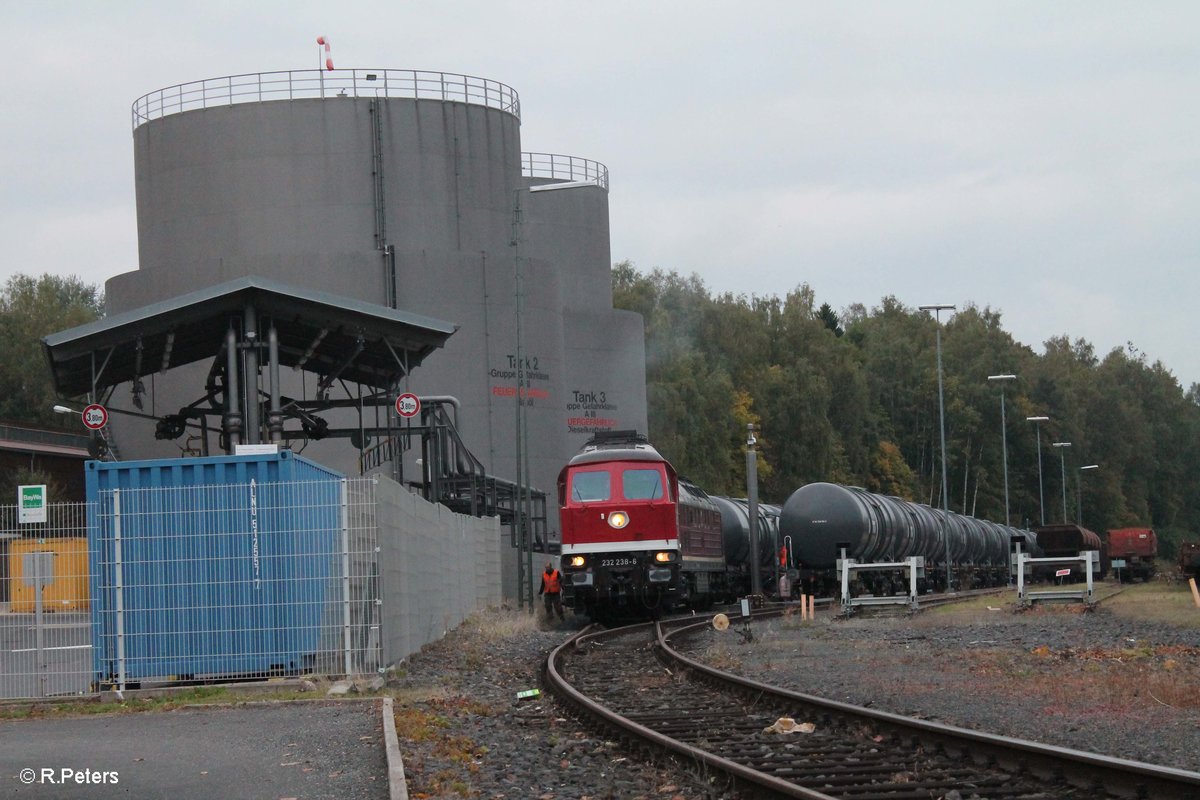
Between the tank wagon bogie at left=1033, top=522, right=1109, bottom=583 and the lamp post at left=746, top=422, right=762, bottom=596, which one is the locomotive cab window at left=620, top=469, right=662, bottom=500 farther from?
the tank wagon bogie at left=1033, top=522, right=1109, bottom=583

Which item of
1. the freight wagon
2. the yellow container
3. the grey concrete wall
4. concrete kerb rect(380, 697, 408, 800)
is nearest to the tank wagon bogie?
the freight wagon

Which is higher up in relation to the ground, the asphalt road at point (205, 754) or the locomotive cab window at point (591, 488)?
the locomotive cab window at point (591, 488)

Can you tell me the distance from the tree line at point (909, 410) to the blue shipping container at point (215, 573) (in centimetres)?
6004

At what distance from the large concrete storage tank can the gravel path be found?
23564 millimetres

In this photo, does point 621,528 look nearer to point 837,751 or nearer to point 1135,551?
point 837,751

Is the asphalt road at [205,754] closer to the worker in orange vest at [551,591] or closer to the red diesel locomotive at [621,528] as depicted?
the red diesel locomotive at [621,528]

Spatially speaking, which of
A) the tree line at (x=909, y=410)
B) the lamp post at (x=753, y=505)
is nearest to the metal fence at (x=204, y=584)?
the lamp post at (x=753, y=505)

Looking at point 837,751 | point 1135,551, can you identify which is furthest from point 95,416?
point 1135,551

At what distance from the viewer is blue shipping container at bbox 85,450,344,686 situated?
1595 centimetres

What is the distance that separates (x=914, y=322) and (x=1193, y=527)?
29.7m

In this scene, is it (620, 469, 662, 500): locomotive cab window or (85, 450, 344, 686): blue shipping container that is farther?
(620, 469, 662, 500): locomotive cab window

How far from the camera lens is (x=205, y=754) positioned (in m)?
11.3

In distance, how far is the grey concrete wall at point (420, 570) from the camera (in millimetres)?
17391

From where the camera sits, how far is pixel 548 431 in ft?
165
